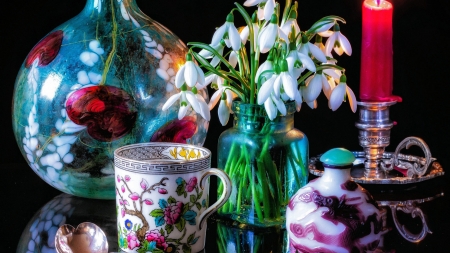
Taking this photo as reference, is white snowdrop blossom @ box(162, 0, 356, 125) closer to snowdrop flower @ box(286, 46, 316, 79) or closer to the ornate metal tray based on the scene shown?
snowdrop flower @ box(286, 46, 316, 79)

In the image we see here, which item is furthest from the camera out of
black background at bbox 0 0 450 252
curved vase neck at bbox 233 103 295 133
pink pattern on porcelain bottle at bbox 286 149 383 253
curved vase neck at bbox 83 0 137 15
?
black background at bbox 0 0 450 252

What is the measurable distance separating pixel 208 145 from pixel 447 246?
0.60m

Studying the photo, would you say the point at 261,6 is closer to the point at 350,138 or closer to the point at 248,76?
the point at 248,76

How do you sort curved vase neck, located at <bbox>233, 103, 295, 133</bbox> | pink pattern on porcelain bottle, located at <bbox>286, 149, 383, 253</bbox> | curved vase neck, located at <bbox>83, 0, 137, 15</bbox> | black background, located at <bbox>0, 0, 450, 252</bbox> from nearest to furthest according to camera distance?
pink pattern on porcelain bottle, located at <bbox>286, 149, 383, 253</bbox> → curved vase neck, located at <bbox>233, 103, 295, 133</bbox> → curved vase neck, located at <bbox>83, 0, 137, 15</bbox> → black background, located at <bbox>0, 0, 450, 252</bbox>

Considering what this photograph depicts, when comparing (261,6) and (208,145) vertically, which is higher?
(261,6)

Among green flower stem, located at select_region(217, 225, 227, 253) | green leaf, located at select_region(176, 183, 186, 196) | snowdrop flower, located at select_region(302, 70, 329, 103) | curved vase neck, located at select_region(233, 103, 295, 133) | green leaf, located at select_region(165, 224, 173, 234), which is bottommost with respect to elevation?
green flower stem, located at select_region(217, 225, 227, 253)

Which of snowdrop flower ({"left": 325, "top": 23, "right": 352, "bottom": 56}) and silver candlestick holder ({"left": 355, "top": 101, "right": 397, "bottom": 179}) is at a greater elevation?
snowdrop flower ({"left": 325, "top": 23, "right": 352, "bottom": 56})

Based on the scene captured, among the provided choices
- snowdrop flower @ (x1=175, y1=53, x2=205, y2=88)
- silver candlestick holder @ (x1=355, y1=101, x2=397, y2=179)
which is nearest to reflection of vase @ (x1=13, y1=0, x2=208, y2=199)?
snowdrop flower @ (x1=175, y1=53, x2=205, y2=88)

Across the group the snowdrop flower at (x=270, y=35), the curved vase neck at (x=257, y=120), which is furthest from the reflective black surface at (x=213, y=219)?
the snowdrop flower at (x=270, y=35)

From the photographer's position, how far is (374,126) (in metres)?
1.04

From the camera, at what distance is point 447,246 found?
85 centimetres

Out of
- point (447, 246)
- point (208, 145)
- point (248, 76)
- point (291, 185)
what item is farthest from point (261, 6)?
point (208, 145)

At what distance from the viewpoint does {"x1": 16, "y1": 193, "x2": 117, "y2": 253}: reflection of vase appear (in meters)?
0.85

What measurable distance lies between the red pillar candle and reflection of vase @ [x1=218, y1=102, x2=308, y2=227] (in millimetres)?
198
